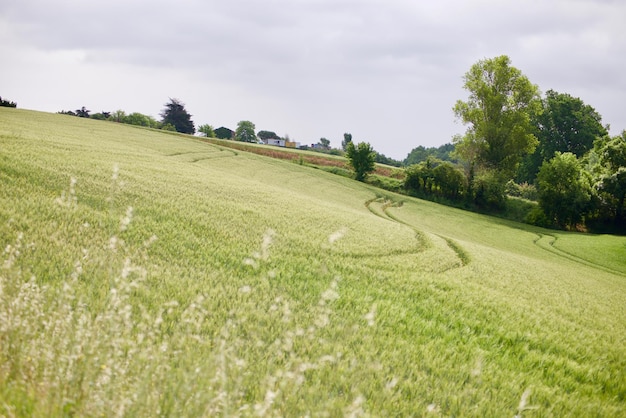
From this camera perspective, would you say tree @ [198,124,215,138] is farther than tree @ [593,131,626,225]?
Yes

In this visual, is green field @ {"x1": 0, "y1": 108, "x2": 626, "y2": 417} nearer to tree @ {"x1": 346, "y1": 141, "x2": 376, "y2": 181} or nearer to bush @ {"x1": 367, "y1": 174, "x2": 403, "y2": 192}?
bush @ {"x1": 367, "y1": 174, "x2": 403, "y2": 192}

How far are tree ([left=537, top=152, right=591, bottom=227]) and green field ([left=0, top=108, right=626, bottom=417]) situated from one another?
45186mm

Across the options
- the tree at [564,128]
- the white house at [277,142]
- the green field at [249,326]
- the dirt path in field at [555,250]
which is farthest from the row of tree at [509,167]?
the white house at [277,142]

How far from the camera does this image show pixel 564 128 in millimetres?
90500

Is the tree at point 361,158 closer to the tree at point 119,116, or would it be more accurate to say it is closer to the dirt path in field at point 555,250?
the dirt path in field at point 555,250

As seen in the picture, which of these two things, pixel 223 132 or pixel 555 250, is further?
pixel 223 132

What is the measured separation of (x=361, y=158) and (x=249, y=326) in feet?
194

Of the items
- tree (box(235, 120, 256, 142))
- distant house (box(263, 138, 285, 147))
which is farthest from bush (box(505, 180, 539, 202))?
distant house (box(263, 138, 285, 147))

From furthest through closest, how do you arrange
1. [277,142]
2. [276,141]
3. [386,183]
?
[276,141], [277,142], [386,183]

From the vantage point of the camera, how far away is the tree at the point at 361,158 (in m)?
62.0

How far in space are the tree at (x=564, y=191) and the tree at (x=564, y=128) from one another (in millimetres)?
41648

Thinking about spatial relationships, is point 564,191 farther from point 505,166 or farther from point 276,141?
point 276,141

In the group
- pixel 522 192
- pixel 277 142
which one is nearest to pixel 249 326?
pixel 522 192

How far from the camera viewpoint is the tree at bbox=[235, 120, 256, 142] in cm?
16888
